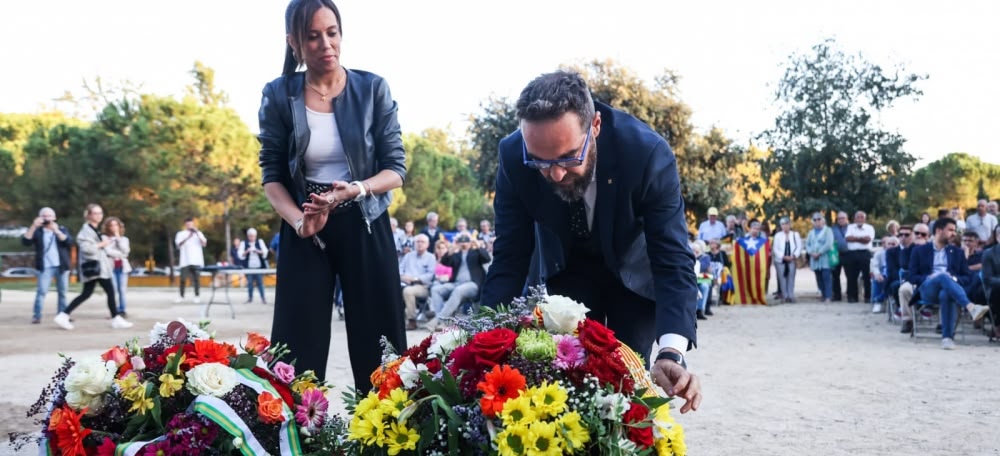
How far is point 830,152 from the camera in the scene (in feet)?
84.5

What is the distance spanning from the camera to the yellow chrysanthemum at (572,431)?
7.59ft

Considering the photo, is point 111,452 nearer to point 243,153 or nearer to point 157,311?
point 157,311

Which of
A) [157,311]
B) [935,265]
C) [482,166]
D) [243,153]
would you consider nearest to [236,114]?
[243,153]

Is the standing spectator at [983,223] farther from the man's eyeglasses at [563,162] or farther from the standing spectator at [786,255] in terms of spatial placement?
the man's eyeglasses at [563,162]

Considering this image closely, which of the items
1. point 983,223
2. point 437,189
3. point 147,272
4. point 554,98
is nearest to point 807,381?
point 554,98

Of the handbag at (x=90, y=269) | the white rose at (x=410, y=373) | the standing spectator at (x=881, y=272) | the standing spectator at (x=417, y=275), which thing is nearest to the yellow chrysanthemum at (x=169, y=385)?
the white rose at (x=410, y=373)

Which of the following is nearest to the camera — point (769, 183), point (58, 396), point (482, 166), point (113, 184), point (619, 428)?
point (619, 428)

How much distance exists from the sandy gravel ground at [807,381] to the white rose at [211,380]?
286 centimetres

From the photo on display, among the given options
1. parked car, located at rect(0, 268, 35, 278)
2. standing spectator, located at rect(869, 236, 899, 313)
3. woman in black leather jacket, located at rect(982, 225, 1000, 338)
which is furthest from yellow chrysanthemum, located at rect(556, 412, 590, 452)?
parked car, located at rect(0, 268, 35, 278)

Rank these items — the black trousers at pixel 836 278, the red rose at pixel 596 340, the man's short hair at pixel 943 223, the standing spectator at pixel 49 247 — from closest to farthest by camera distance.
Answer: the red rose at pixel 596 340 → the man's short hair at pixel 943 223 → the standing spectator at pixel 49 247 → the black trousers at pixel 836 278

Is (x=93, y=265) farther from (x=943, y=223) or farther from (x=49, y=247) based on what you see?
(x=943, y=223)

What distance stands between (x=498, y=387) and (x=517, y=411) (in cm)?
9

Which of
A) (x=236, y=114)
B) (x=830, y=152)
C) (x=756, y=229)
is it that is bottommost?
(x=756, y=229)

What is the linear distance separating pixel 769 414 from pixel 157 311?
14766 mm
